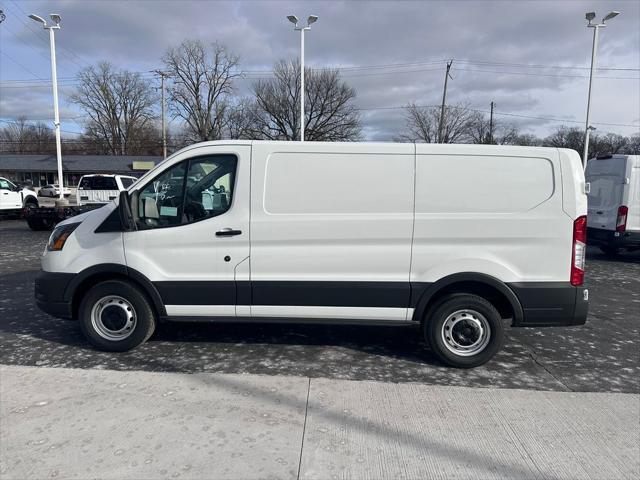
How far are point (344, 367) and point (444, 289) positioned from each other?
1.25 meters

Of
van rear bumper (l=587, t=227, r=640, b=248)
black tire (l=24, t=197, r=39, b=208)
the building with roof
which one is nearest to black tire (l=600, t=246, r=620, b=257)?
van rear bumper (l=587, t=227, r=640, b=248)

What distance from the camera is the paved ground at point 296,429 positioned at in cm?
277

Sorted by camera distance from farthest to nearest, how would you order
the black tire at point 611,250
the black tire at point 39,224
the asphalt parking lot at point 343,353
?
the black tire at point 39,224 → the black tire at point 611,250 → the asphalt parking lot at point 343,353

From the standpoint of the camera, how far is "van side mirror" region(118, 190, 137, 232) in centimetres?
436

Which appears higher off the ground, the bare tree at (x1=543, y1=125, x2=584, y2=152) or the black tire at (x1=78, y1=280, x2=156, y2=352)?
the bare tree at (x1=543, y1=125, x2=584, y2=152)

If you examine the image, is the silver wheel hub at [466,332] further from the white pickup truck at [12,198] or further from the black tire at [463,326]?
the white pickup truck at [12,198]

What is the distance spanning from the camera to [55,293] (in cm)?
452

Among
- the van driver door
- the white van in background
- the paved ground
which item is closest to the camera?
the paved ground

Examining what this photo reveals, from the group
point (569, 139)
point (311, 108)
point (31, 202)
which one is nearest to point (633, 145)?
point (569, 139)

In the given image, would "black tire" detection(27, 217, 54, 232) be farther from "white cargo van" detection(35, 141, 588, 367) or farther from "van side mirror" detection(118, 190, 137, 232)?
"van side mirror" detection(118, 190, 137, 232)

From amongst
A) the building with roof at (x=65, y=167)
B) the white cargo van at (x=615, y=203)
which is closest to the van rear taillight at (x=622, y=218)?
the white cargo van at (x=615, y=203)

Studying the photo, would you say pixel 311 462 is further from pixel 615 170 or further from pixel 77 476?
pixel 615 170

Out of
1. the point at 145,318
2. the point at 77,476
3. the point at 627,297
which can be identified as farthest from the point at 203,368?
the point at 627,297

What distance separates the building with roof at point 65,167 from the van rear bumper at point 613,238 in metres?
49.4
